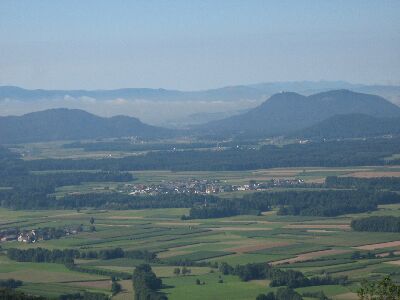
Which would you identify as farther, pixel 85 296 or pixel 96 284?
pixel 96 284

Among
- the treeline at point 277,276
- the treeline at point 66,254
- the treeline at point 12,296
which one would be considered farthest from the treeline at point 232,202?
the treeline at point 12,296

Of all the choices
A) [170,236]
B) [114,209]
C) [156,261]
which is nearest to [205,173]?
[114,209]

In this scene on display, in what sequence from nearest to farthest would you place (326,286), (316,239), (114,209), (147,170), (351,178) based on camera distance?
(326,286), (316,239), (114,209), (351,178), (147,170)

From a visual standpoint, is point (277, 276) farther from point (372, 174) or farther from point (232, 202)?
point (372, 174)

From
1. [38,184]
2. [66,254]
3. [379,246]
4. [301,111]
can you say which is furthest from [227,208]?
[301,111]

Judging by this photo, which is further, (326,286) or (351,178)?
(351,178)

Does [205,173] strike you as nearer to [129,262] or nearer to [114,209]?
[114,209]
